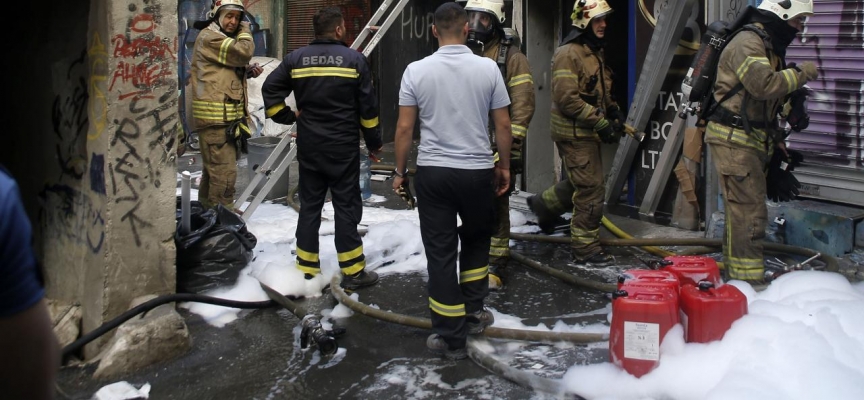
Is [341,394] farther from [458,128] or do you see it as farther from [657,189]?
[657,189]

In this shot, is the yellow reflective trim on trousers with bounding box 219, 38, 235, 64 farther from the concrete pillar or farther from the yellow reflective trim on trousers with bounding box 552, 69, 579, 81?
the yellow reflective trim on trousers with bounding box 552, 69, 579, 81

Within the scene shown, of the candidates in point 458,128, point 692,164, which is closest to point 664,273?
point 458,128

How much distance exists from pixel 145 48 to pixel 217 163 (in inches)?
90.3

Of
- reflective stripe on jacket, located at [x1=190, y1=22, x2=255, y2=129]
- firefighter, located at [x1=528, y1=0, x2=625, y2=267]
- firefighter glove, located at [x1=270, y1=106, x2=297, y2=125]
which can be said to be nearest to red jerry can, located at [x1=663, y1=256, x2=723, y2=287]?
firefighter, located at [x1=528, y1=0, x2=625, y2=267]

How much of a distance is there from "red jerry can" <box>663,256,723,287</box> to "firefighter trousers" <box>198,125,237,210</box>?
400 cm

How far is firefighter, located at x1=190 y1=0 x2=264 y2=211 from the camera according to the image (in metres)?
6.93

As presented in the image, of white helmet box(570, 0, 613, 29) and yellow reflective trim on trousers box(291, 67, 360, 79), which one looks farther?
white helmet box(570, 0, 613, 29)

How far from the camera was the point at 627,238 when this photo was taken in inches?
259

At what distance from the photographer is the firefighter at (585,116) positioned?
6121mm

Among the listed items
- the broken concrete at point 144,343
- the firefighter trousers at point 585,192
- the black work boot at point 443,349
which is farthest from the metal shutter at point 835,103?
the broken concrete at point 144,343

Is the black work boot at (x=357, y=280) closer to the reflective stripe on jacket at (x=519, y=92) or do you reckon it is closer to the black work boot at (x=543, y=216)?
the reflective stripe on jacket at (x=519, y=92)

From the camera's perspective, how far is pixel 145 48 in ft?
16.1

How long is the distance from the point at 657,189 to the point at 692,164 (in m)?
0.49

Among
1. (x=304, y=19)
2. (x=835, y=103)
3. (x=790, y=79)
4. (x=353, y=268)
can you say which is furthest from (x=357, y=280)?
(x=304, y=19)
